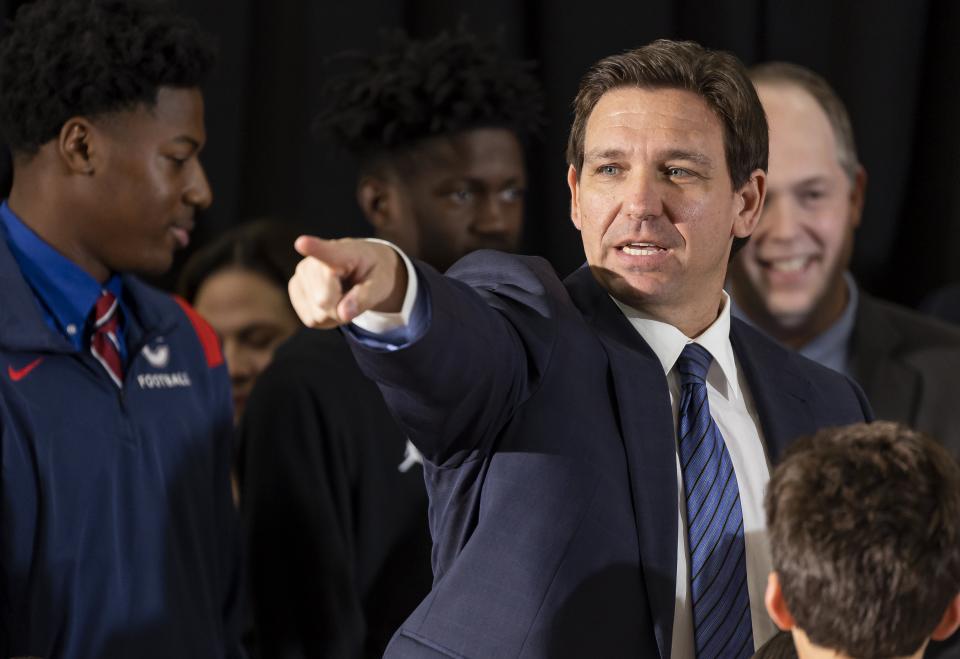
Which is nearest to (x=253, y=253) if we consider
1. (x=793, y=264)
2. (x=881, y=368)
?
(x=793, y=264)

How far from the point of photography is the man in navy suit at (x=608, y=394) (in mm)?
1170

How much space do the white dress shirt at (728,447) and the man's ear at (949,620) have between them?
0.78 ft

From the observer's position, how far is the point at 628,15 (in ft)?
9.34

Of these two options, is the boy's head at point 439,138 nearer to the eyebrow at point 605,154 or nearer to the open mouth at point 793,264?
the open mouth at point 793,264

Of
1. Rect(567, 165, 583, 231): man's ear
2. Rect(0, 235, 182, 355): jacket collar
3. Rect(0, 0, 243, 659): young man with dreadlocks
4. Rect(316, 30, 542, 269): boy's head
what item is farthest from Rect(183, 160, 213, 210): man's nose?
Rect(567, 165, 583, 231): man's ear

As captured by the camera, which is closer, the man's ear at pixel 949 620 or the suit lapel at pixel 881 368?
the man's ear at pixel 949 620

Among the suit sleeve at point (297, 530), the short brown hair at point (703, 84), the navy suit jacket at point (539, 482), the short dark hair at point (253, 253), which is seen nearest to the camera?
the navy suit jacket at point (539, 482)

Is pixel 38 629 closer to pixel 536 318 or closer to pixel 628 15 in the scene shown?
pixel 536 318

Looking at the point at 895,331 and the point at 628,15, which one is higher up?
the point at 628,15

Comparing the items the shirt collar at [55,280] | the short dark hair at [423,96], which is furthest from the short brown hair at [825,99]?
the shirt collar at [55,280]

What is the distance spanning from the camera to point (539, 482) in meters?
1.27

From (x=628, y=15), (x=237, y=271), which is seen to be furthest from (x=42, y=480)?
(x=628, y=15)

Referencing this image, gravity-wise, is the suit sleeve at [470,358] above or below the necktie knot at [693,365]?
above

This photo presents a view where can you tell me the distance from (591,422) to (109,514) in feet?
2.24
